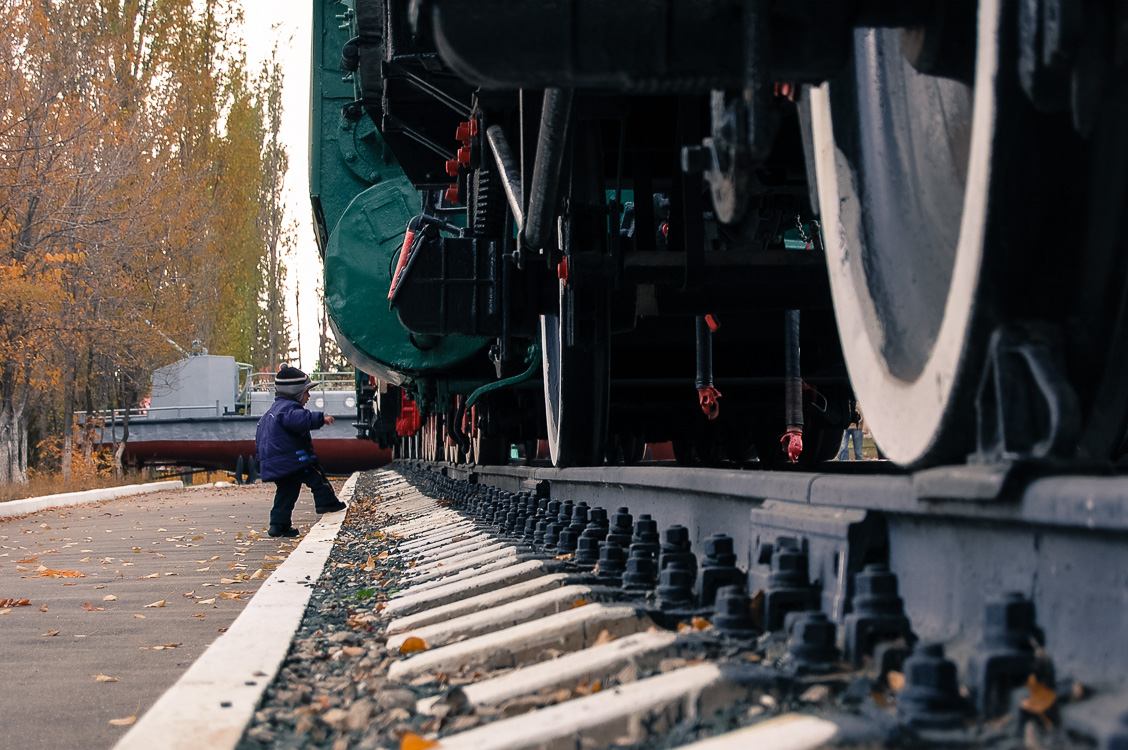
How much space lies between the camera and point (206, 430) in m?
29.6

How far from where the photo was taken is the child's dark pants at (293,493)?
8273 millimetres

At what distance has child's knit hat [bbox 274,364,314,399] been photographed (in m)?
9.58

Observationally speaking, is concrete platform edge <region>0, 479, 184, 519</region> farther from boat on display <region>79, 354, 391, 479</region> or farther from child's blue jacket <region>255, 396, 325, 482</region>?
boat on display <region>79, 354, 391, 479</region>

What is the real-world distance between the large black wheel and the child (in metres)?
4.27

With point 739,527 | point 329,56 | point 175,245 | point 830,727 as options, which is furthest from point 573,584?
point 175,245

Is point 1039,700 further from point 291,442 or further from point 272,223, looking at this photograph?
point 272,223

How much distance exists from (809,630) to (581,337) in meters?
2.94

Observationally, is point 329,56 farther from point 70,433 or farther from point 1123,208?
point 70,433

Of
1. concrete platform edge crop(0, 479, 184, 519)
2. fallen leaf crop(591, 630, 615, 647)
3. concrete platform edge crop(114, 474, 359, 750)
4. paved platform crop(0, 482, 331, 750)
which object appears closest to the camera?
concrete platform edge crop(114, 474, 359, 750)

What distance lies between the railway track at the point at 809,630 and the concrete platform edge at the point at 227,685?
8.1 inches

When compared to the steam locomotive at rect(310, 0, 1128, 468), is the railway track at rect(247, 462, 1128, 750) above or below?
below

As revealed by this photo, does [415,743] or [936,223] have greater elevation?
[936,223]

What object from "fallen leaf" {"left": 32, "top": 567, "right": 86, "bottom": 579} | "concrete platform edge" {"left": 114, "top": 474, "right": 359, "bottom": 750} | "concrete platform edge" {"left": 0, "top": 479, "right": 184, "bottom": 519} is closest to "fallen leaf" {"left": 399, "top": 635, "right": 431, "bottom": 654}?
"concrete platform edge" {"left": 114, "top": 474, "right": 359, "bottom": 750}

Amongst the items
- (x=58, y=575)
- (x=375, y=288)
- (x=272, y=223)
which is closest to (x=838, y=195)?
(x=58, y=575)
